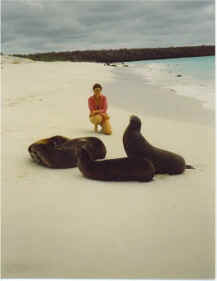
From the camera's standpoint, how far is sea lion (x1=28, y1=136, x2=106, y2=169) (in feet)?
15.2

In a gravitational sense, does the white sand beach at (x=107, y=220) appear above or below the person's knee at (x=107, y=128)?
below

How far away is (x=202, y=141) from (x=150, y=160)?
211 centimetres

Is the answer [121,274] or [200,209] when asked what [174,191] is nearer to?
[200,209]

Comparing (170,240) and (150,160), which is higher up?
(150,160)

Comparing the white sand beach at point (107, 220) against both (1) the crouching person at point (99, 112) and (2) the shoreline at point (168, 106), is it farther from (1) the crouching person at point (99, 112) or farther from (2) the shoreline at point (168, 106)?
(2) the shoreline at point (168, 106)

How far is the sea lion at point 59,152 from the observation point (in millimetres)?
4621

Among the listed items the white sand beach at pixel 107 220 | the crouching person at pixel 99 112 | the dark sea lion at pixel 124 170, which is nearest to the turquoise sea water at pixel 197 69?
the crouching person at pixel 99 112

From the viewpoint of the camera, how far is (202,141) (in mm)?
6152

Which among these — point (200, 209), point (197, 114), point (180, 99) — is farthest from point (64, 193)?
point (180, 99)

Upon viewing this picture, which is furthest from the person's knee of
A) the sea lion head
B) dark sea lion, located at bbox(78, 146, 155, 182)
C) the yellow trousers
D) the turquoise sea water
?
the turquoise sea water

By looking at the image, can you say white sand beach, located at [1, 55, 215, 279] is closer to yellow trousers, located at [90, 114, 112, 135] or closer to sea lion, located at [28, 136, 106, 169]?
sea lion, located at [28, 136, 106, 169]

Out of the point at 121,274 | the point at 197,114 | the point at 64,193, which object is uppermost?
the point at 197,114

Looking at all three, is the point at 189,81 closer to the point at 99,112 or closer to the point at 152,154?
the point at 99,112

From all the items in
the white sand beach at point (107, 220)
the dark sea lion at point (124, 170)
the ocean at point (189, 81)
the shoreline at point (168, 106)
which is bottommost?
the white sand beach at point (107, 220)
